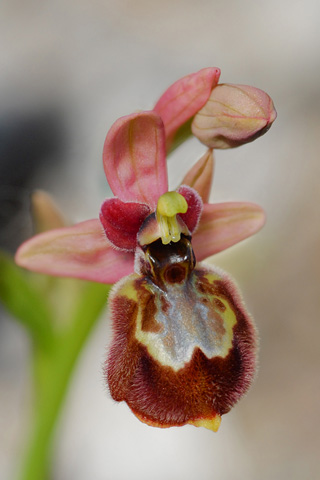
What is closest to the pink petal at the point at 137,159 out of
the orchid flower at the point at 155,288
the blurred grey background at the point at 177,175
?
the orchid flower at the point at 155,288

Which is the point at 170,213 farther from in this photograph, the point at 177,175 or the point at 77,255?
the point at 177,175

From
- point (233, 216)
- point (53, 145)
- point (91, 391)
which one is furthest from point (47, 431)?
point (53, 145)

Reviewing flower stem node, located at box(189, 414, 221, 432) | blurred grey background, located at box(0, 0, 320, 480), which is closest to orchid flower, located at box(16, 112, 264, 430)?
flower stem node, located at box(189, 414, 221, 432)

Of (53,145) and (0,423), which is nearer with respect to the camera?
(0,423)

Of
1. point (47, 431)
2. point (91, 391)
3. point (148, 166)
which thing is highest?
point (148, 166)

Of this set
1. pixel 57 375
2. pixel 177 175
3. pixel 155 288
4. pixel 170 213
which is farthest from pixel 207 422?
pixel 177 175

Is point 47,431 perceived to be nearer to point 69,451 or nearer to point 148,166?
point 69,451

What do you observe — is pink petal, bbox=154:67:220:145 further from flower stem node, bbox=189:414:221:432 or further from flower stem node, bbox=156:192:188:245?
flower stem node, bbox=189:414:221:432
